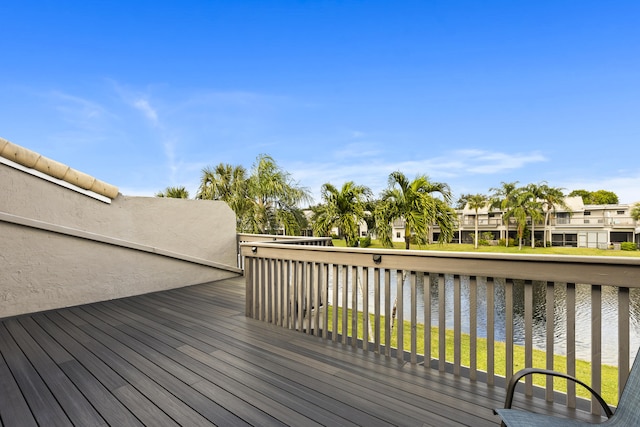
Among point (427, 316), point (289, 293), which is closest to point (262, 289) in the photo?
point (289, 293)

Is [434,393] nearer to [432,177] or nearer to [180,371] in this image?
[180,371]

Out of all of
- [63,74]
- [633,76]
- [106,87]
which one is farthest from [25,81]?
[633,76]

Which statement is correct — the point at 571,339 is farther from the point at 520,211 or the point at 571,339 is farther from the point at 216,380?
the point at 520,211

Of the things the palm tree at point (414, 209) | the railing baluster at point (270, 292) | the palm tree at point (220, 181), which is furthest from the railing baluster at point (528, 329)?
the palm tree at point (220, 181)

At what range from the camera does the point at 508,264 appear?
71.7 inches

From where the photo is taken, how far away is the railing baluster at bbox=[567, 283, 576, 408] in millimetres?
1657

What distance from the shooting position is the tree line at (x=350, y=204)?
25.5 feet

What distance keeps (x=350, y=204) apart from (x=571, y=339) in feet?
23.8

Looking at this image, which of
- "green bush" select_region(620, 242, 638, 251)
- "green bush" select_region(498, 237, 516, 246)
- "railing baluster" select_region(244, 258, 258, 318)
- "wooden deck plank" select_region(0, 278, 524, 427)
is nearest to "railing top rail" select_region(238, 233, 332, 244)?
"railing baluster" select_region(244, 258, 258, 318)

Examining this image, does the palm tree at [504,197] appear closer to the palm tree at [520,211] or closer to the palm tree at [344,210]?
the palm tree at [520,211]

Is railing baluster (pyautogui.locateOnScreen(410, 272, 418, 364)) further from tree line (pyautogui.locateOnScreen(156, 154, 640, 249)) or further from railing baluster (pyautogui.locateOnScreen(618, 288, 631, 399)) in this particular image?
tree line (pyautogui.locateOnScreen(156, 154, 640, 249))

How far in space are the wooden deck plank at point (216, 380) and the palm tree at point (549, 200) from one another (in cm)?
1755

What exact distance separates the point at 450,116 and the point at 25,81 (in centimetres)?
2228

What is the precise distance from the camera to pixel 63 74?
11.2 metres
